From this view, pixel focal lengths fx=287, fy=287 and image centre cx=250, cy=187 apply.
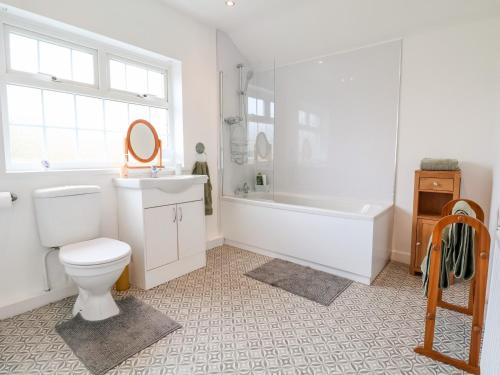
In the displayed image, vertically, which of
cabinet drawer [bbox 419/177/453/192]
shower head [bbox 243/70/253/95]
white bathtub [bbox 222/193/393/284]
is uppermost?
shower head [bbox 243/70/253/95]

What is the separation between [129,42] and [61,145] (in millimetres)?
1060

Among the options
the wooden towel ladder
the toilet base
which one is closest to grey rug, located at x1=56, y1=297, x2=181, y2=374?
the toilet base

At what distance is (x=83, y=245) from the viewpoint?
2.03m

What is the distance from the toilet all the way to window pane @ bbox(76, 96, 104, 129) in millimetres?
608

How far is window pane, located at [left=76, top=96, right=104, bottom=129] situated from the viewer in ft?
7.84

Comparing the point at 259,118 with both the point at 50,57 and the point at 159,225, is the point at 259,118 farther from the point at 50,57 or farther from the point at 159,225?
the point at 50,57

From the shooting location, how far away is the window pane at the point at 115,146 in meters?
2.61

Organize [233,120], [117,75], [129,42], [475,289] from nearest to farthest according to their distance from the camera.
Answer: [475,289] < [129,42] < [117,75] < [233,120]

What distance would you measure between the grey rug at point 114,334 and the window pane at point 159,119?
1.77 m

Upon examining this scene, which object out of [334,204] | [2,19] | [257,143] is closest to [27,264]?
[2,19]

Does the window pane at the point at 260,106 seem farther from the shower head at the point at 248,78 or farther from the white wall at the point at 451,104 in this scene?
the white wall at the point at 451,104

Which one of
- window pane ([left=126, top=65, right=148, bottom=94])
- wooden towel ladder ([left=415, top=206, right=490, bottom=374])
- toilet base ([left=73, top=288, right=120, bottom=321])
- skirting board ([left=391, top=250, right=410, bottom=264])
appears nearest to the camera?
wooden towel ladder ([left=415, top=206, right=490, bottom=374])

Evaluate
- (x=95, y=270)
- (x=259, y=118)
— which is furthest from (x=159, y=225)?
(x=259, y=118)

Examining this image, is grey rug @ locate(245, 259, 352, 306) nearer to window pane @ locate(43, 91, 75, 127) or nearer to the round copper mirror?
the round copper mirror
